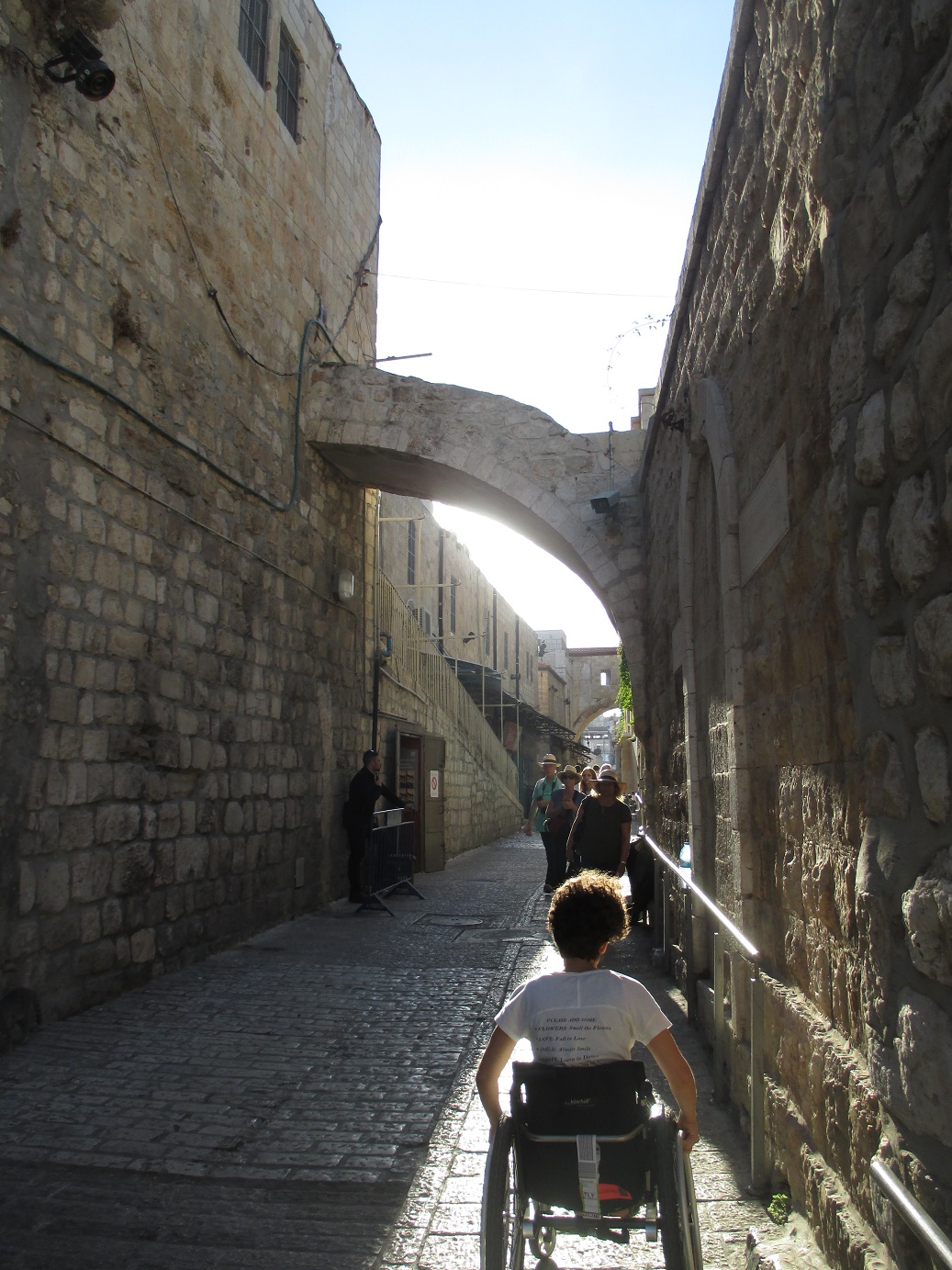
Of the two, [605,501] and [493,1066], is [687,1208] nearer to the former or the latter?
[493,1066]

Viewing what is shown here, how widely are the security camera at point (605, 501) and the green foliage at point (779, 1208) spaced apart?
6416 mm

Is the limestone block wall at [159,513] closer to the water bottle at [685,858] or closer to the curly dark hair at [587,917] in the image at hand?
the water bottle at [685,858]

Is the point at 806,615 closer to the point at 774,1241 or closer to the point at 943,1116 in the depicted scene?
the point at 943,1116

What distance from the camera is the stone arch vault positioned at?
864 cm

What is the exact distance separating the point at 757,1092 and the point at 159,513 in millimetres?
4798

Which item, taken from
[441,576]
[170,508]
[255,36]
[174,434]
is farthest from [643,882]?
[441,576]

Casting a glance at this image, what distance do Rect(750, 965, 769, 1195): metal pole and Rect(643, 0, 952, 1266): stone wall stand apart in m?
0.05

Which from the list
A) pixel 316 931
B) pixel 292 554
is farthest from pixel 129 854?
pixel 292 554

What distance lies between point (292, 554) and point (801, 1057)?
6651 mm

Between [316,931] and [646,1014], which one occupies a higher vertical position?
[646,1014]

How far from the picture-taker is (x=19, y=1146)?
10.2 ft

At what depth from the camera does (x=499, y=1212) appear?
6.15 ft

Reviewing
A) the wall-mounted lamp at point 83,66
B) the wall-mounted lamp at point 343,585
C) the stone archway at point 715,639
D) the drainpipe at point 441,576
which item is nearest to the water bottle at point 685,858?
the stone archway at point 715,639

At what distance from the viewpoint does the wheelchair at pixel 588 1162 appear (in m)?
1.84
